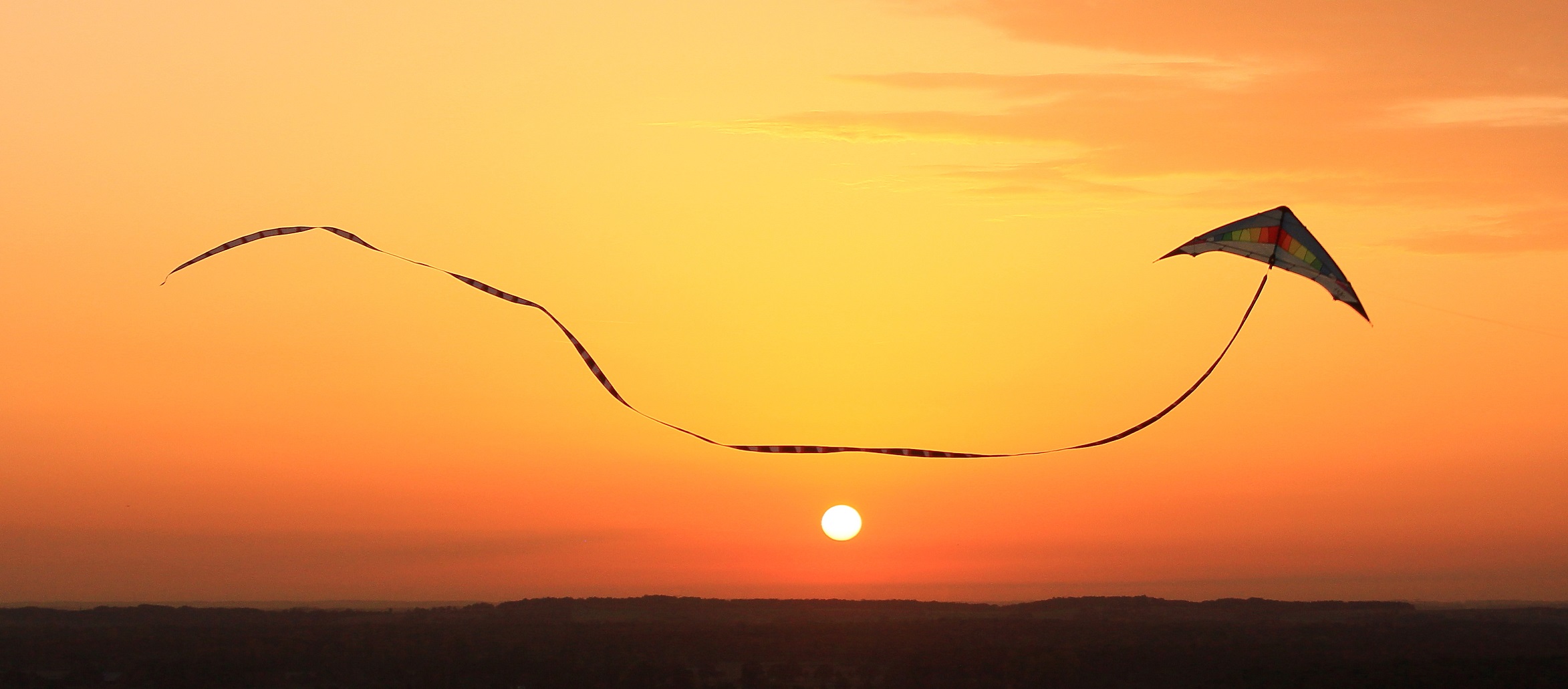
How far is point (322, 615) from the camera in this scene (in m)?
184

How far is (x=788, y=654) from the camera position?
425 ft

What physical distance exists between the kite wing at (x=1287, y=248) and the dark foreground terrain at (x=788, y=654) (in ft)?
209

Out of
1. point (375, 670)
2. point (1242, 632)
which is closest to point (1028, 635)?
point (1242, 632)

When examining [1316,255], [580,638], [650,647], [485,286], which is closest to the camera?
[485,286]

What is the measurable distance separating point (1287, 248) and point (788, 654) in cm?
10044

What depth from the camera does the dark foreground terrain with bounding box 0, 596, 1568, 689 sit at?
105 metres

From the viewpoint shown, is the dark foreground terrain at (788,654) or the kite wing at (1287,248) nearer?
the kite wing at (1287,248)

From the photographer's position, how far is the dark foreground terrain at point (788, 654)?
10519 centimetres

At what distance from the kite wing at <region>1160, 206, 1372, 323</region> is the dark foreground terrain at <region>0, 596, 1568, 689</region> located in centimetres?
6357

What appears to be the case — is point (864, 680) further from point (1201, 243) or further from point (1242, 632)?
point (1201, 243)

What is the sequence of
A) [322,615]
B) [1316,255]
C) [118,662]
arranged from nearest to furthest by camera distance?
[1316,255] → [118,662] → [322,615]

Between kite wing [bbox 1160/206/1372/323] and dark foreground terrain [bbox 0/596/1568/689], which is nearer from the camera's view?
kite wing [bbox 1160/206/1372/323]

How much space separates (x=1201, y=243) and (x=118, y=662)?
106m

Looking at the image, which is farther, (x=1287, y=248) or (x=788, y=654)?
(x=788, y=654)
